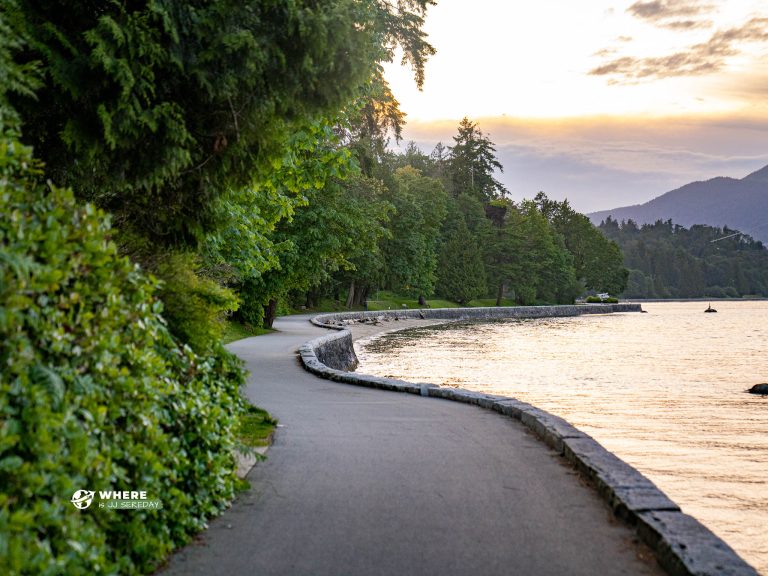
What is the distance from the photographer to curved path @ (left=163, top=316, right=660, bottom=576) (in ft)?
17.2

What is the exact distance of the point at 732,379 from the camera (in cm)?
2572

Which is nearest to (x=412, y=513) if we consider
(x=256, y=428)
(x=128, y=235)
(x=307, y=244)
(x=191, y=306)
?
(x=191, y=306)

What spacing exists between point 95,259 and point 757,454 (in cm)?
1186

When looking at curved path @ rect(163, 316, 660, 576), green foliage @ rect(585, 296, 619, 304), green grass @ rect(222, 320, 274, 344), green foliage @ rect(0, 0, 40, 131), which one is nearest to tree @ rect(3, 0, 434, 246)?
green foliage @ rect(0, 0, 40, 131)

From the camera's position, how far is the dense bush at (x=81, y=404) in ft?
11.6

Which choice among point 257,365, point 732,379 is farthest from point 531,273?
point 257,365

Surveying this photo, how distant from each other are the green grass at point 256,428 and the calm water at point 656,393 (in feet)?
17.2

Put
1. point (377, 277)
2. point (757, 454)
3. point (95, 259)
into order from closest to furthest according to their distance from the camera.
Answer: point (95, 259) < point (757, 454) < point (377, 277)

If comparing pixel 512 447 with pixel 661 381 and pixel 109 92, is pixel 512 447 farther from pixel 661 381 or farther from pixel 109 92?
pixel 661 381

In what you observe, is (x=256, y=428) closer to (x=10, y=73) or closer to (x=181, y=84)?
(x=181, y=84)

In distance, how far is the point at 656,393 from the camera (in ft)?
71.6

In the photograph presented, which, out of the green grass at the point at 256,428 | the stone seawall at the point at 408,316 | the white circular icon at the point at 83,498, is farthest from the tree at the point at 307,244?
the white circular icon at the point at 83,498

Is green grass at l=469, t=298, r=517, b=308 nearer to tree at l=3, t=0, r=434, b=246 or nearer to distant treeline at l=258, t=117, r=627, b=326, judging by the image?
distant treeline at l=258, t=117, r=627, b=326

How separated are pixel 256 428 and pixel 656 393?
15.3 meters
